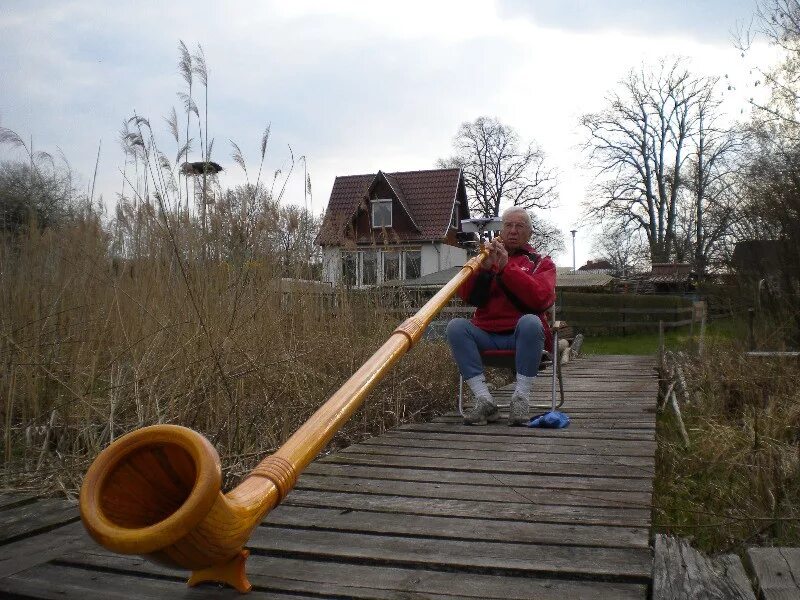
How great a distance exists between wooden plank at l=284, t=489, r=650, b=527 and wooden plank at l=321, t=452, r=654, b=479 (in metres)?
0.48

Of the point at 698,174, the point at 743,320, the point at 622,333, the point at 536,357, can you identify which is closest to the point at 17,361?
the point at 536,357

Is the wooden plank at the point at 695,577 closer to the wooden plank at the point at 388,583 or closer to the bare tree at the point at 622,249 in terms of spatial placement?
the wooden plank at the point at 388,583

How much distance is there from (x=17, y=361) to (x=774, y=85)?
36.1ft

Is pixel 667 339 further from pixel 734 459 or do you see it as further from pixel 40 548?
pixel 40 548

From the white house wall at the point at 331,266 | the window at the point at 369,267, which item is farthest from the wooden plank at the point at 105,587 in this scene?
the window at the point at 369,267

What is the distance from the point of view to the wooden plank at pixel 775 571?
1533 mm

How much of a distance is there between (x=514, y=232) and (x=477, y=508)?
2158 millimetres

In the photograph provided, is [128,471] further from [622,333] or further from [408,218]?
[408,218]

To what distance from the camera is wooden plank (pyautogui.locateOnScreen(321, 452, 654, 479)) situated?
2.78 m

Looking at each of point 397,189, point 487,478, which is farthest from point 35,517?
point 397,189

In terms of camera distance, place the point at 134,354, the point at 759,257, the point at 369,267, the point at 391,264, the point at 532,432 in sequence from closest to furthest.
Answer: the point at 134,354, the point at 532,432, the point at 369,267, the point at 391,264, the point at 759,257

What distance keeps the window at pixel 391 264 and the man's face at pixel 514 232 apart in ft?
6.74

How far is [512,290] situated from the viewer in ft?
13.0

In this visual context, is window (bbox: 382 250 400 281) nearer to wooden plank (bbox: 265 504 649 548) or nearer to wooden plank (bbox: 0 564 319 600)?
wooden plank (bbox: 265 504 649 548)
